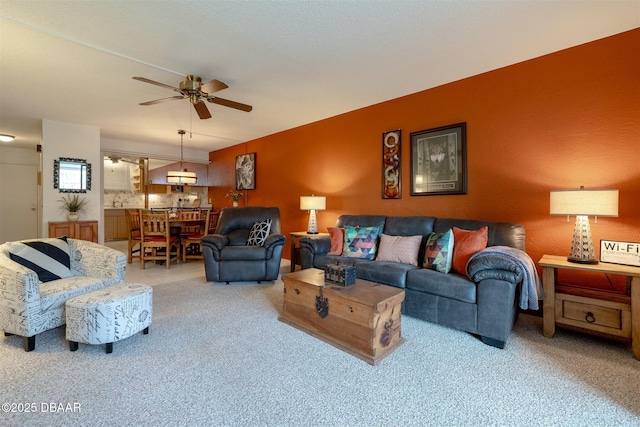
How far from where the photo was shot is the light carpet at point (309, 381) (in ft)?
4.62

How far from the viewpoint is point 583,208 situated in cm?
209

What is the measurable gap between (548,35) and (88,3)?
3504 mm

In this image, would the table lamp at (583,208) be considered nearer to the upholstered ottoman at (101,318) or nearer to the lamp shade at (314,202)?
the lamp shade at (314,202)

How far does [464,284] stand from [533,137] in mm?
1638

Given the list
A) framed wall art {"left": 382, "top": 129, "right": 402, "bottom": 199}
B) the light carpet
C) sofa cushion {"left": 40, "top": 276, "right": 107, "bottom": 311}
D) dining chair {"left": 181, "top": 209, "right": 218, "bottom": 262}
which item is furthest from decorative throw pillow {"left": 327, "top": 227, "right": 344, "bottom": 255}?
dining chair {"left": 181, "top": 209, "right": 218, "bottom": 262}

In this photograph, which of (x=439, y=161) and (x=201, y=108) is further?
(x=439, y=161)

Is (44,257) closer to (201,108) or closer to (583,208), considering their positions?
(201,108)


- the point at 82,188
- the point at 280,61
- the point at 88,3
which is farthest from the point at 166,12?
the point at 82,188

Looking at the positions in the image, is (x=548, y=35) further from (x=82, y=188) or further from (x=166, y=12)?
(x=82, y=188)

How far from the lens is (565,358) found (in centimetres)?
195

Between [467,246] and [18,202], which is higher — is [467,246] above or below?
below

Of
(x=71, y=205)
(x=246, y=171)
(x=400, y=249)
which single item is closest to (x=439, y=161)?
(x=400, y=249)

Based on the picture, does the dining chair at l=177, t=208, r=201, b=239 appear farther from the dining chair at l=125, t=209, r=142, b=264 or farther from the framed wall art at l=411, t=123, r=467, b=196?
the framed wall art at l=411, t=123, r=467, b=196

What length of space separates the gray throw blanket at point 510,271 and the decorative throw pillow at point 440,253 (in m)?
0.28
